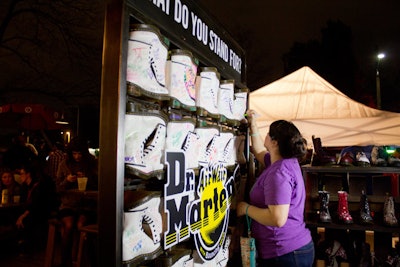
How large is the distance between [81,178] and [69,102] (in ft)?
39.5

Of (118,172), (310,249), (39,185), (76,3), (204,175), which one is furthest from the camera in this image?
(76,3)

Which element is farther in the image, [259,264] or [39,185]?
[39,185]

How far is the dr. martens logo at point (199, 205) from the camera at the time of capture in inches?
73.8

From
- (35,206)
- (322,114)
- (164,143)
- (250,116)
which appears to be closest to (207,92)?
(164,143)

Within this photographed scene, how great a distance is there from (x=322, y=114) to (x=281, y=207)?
11.3 ft

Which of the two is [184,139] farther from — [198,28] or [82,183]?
[82,183]

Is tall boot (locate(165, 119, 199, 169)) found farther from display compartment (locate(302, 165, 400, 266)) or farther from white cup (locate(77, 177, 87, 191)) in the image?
white cup (locate(77, 177, 87, 191))

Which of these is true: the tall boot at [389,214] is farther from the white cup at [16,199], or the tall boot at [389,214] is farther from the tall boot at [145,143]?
the white cup at [16,199]

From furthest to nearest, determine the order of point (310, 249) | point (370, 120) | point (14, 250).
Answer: point (14, 250) < point (370, 120) < point (310, 249)

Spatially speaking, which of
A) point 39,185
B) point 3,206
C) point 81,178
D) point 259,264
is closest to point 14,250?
point 3,206

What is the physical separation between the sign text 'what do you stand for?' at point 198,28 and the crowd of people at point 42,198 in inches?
139

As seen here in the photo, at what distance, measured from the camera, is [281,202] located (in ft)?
7.91

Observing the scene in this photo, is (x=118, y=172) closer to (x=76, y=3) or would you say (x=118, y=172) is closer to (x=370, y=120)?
(x=370, y=120)

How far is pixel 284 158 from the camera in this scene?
2.74 m
